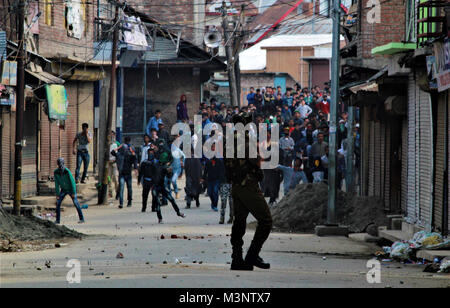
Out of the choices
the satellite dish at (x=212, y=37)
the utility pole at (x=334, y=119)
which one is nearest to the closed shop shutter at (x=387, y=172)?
the utility pole at (x=334, y=119)

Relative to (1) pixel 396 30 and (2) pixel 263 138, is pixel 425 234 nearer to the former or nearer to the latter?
(1) pixel 396 30

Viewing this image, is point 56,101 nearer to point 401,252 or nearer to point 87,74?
point 87,74

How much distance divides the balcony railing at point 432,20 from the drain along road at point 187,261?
13.0ft

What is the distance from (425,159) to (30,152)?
45.8ft

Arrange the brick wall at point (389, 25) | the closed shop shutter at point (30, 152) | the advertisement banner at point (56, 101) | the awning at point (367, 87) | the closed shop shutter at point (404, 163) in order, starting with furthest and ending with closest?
the closed shop shutter at point (30, 152) < the advertisement banner at point (56, 101) < the brick wall at point (389, 25) < the awning at point (367, 87) < the closed shop shutter at point (404, 163)

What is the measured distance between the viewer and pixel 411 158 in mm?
19297

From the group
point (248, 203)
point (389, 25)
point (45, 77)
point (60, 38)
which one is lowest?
point (248, 203)

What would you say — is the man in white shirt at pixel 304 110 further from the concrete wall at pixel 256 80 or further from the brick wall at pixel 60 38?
the concrete wall at pixel 256 80

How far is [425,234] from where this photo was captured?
15.8 m

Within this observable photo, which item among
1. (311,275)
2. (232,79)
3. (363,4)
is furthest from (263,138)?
(311,275)

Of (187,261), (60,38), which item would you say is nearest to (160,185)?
(187,261)

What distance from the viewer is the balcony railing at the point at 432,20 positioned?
15.9 metres

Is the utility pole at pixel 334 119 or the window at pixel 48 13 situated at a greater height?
the window at pixel 48 13
